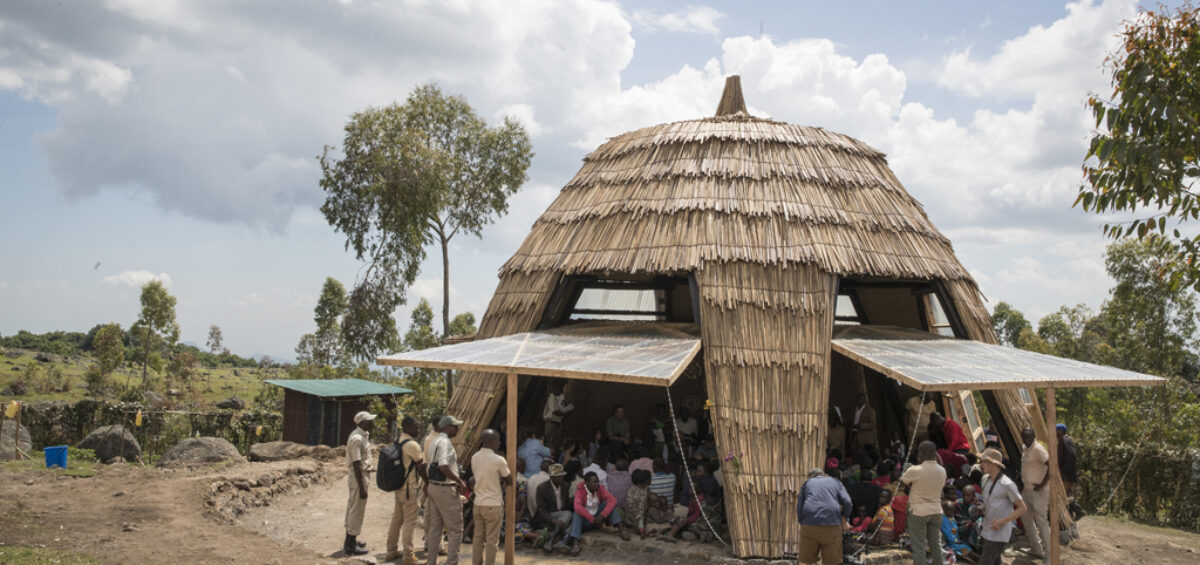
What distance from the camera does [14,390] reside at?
28.8 m

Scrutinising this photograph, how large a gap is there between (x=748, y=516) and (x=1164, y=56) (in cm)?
589

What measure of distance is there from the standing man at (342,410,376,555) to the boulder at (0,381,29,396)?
27.6 metres

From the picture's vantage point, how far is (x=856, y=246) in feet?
31.9

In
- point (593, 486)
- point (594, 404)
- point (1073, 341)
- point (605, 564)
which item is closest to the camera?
point (605, 564)

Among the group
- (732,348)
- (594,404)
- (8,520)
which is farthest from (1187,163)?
(8,520)

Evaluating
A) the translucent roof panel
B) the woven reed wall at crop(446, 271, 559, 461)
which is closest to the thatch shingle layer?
the woven reed wall at crop(446, 271, 559, 461)

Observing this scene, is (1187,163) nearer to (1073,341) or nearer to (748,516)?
(748,516)

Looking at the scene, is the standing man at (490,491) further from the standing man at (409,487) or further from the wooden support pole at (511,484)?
the standing man at (409,487)

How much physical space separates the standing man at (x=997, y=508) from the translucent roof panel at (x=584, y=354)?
10.1ft

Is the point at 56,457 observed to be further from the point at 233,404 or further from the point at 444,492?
the point at 233,404

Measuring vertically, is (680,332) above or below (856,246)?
below

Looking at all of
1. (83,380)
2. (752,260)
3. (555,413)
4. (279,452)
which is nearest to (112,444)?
(279,452)

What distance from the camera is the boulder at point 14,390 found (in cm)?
2862

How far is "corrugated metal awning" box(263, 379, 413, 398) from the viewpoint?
57.3 ft
